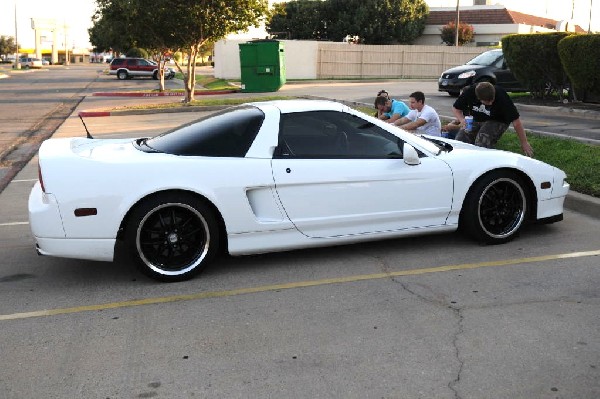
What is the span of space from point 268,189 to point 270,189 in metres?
0.02

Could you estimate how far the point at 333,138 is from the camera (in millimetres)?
5383

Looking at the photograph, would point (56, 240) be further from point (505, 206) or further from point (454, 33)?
point (454, 33)

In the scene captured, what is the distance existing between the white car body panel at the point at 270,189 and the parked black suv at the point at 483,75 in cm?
1519

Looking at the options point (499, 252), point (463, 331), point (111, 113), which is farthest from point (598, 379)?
point (111, 113)

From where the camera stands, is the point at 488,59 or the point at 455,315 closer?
the point at 455,315

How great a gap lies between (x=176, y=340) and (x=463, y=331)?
5.85 ft

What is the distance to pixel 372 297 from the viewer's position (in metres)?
4.57

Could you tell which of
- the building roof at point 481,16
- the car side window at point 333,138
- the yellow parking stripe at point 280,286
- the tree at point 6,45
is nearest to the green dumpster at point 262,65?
the car side window at point 333,138

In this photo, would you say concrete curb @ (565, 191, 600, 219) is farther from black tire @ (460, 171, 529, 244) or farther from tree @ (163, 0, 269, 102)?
→ tree @ (163, 0, 269, 102)

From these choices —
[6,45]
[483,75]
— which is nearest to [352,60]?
[483,75]

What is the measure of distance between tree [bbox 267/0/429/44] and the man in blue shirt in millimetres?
48481

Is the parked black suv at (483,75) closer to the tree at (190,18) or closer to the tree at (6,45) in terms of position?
the tree at (190,18)

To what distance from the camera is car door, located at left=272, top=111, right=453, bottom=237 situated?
5.13 m

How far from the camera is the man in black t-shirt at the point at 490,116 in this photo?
777 centimetres
